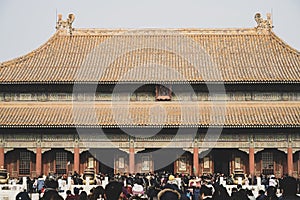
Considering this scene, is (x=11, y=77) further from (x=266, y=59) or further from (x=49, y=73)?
Answer: (x=266, y=59)

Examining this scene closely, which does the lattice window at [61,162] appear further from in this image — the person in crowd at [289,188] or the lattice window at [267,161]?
the person in crowd at [289,188]

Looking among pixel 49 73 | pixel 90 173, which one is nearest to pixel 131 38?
pixel 49 73

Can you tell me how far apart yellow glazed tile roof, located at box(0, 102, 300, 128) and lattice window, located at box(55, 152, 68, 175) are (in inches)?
114

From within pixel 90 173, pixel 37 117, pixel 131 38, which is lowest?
pixel 90 173

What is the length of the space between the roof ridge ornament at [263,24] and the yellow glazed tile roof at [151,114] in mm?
7950

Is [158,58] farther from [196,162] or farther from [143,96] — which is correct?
[196,162]

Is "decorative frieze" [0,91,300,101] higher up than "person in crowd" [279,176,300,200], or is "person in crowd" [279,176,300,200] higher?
"decorative frieze" [0,91,300,101]

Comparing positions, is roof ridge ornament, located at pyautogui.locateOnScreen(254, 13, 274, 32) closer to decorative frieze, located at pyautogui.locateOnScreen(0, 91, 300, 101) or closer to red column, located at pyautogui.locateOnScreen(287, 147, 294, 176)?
decorative frieze, located at pyautogui.locateOnScreen(0, 91, 300, 101)

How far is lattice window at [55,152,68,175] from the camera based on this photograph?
149ft

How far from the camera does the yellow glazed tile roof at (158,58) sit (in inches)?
1832

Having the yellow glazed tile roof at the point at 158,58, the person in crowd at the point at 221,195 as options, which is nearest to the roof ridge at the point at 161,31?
the yellow glazed tile roof at the point at 158,58

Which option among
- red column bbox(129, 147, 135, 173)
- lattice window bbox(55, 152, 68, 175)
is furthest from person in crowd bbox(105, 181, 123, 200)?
lattice window bbox(55, 152, 68, 175)

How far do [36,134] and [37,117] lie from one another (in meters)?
1.17

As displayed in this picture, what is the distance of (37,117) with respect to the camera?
45.0m
